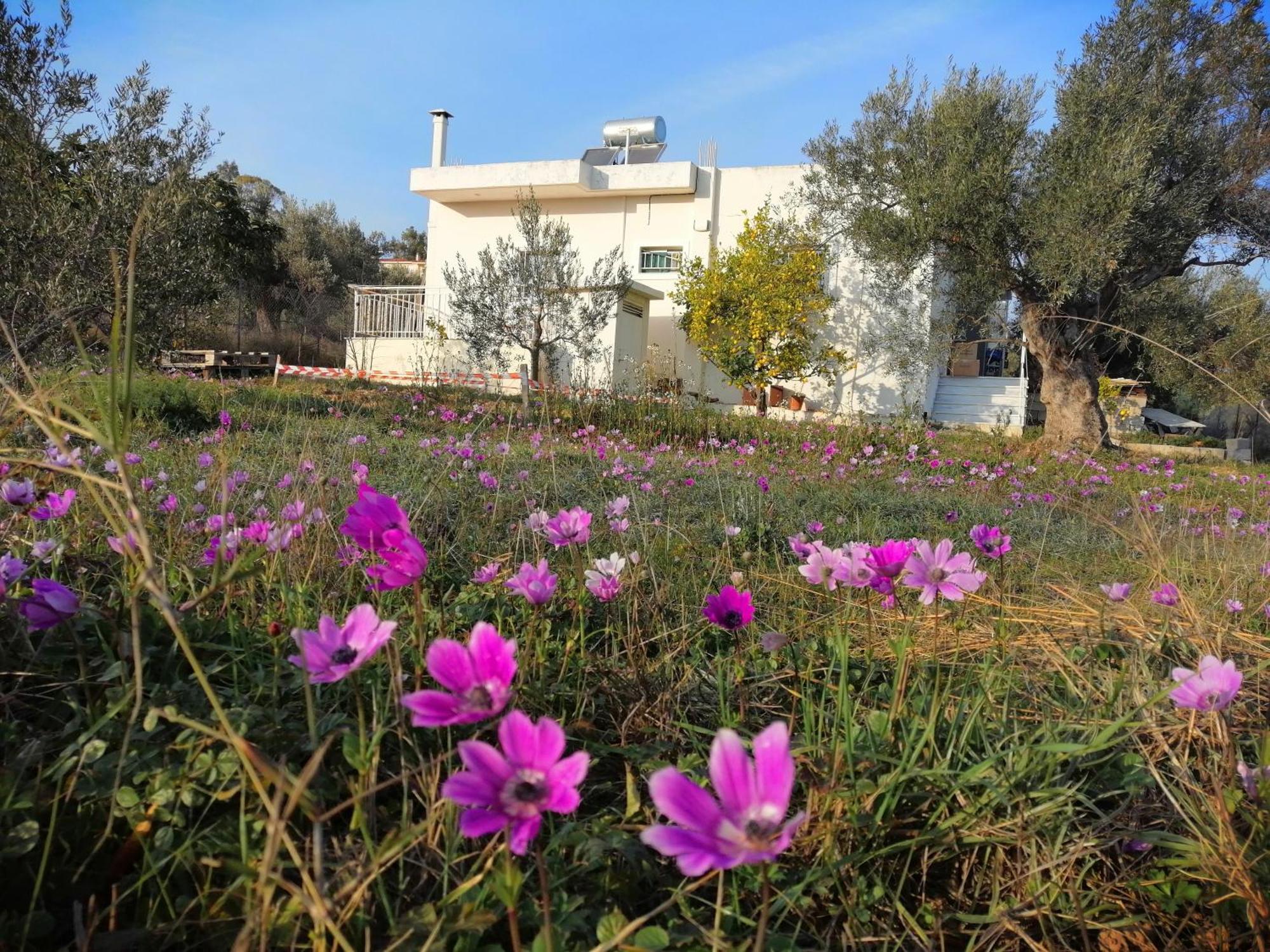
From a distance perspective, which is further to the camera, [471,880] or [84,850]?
[84,850]

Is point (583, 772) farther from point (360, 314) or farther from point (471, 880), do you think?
point (360, 314)

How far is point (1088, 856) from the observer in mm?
1042

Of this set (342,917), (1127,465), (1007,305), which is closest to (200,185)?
(342,917)

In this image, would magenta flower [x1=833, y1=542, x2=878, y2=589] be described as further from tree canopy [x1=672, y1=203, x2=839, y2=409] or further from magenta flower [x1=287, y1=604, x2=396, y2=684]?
tree canopy [x1=672, y1=203, x2=839, y2=409]

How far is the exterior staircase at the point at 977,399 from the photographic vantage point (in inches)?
755

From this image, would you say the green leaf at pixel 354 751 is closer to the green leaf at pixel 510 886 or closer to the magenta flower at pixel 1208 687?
the green leaf at pixel 510 886

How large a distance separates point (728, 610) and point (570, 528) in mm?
346

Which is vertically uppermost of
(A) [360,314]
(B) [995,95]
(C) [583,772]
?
(B) [995,95]

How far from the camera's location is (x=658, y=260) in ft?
66.8

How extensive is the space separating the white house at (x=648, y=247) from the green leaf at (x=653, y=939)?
672 inches

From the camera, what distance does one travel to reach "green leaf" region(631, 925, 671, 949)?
2.47 feet

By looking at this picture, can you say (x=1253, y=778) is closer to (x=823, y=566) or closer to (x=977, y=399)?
(x=823, y=566)

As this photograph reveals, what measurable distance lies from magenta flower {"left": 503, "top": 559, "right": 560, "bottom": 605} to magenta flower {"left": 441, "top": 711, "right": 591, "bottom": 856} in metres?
0.51

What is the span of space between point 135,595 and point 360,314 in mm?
19923
